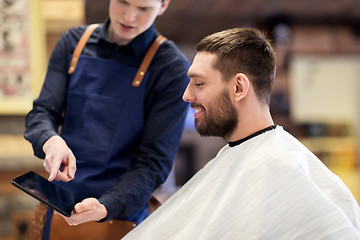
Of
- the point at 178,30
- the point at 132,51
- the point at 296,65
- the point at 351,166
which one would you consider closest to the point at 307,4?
the point at 296,65

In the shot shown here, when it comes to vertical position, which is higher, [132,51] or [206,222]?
[132,51]

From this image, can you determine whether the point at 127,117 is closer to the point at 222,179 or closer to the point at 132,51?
the point at 132,51

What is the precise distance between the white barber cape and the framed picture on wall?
2117 mm

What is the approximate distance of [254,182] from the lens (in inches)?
51.6

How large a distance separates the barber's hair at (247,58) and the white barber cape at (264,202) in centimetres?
16

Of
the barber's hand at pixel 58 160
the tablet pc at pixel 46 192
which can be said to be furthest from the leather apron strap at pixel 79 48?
the tablet pc at pixel 46 192

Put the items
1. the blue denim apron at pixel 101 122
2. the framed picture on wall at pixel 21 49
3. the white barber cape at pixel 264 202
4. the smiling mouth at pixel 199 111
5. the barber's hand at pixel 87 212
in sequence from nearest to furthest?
the white barber cape at pixel 264 202 < the barber's hand at pixel 87 212 < the smiling mouth at pixel 199 111 < the blue denim apron at pixel 101 122 < the framed picture on wall at pixel 21 49

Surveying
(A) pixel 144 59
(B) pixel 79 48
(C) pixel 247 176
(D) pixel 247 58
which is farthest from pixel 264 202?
(B) pixel 79 48

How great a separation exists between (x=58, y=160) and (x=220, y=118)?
1.66 ft

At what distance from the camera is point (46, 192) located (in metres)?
1.37

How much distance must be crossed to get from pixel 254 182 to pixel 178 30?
20.7ft

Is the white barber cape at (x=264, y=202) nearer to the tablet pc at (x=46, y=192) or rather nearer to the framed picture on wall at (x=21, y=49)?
the tablet pc at (x=46, y=192)

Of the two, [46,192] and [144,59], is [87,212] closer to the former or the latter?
[46,192]

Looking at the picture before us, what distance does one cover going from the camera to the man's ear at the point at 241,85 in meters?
1.42
